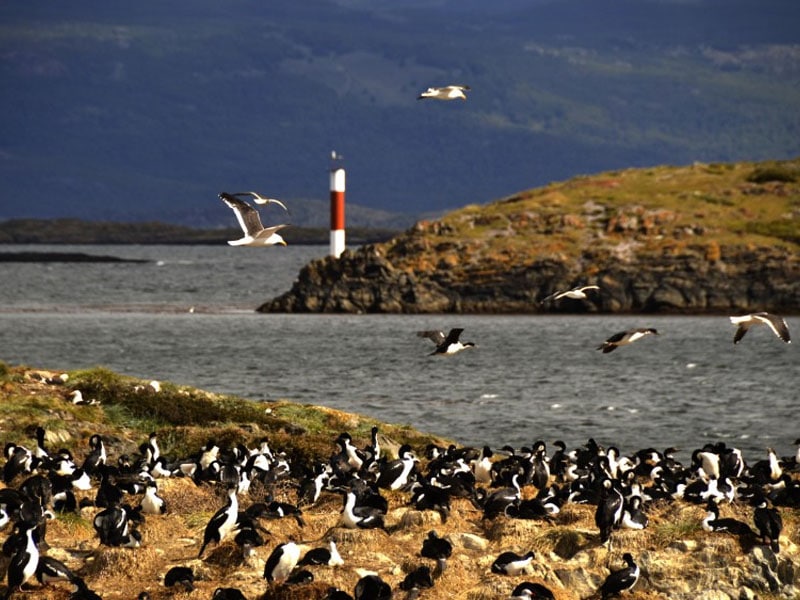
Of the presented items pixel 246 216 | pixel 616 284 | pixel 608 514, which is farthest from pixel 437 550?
pixel 616 284

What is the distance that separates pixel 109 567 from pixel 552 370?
5732 centimetres

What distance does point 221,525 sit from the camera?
76.6 ft

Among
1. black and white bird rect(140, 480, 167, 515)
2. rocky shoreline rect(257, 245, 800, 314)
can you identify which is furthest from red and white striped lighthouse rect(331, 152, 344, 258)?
black and white bird rect(140, 480, 167, 515)

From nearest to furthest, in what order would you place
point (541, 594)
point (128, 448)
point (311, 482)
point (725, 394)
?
point (541, 594) → point (311, 482) → point (128, 448) → point (725, 394)

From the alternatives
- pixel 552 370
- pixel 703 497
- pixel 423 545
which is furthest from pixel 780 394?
pixel 423 545

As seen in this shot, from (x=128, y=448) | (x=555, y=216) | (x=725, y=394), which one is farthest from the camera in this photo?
(x=555, y=216)

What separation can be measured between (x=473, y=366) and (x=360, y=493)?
56737 mm

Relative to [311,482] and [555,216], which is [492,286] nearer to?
[555,216]

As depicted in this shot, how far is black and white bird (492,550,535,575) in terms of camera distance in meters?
22.3

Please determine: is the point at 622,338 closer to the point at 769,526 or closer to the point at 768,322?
the point at 768,322

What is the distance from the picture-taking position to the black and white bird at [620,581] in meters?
22.5

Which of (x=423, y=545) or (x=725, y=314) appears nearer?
(x=423, y=545)

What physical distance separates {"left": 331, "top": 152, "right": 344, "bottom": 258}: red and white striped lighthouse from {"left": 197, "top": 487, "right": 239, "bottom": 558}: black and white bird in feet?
328

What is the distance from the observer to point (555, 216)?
11769 centimetres
